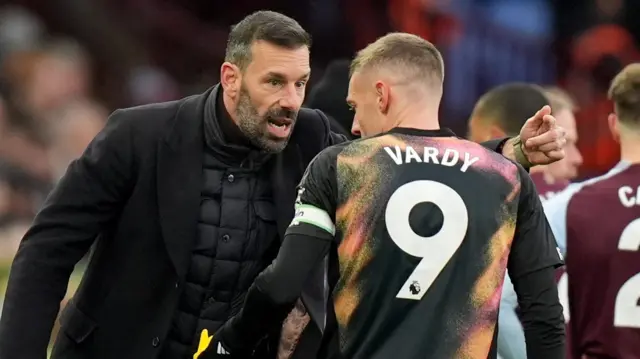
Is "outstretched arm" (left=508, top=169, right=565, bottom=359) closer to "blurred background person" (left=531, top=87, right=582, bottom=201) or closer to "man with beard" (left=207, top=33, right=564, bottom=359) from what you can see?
"man with beard" (left=207, top=33, right=564, bottom=359)

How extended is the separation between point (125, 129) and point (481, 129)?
1.65 meters

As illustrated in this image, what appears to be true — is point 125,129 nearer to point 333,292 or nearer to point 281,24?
point 281,24

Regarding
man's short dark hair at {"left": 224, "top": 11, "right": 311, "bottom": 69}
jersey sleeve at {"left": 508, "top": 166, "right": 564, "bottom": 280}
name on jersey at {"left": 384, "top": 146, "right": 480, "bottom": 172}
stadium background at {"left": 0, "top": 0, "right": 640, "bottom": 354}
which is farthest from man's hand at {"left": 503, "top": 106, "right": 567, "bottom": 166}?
stadium background at {"left": 0, "top": 0, "right": 640, "bottom": 354}

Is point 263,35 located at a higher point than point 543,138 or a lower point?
higher

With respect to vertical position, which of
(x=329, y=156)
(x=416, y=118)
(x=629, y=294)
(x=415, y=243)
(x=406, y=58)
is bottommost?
(x=629, y=294)

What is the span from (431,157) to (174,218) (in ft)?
2.81

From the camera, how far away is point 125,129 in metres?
3.23

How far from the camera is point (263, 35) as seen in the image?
127 inches

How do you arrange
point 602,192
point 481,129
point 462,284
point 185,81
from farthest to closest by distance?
point 185,81 → point 481,129 → point 602,192 → point 462,284

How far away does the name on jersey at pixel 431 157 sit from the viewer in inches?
106

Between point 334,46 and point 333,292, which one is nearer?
point 333,292

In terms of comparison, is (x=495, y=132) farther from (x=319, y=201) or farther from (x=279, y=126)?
(x=319, y=201)

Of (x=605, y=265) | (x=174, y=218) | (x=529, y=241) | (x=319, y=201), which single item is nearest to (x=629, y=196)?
(x=605, y=265)

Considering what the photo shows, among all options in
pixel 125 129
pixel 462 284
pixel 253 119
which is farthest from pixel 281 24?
pixel 462 284
